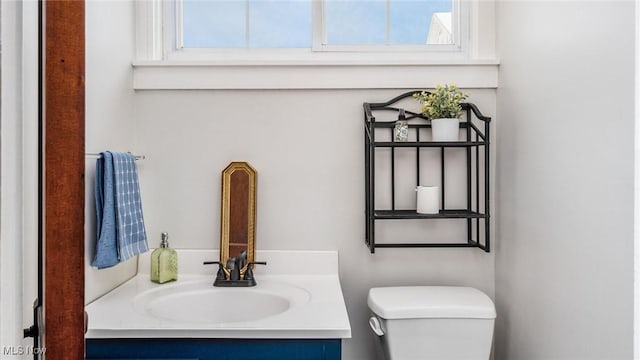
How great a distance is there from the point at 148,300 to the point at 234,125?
2.19 feet

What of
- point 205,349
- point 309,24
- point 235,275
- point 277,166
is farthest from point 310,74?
point 205,349

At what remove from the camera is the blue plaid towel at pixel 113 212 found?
1341 mm

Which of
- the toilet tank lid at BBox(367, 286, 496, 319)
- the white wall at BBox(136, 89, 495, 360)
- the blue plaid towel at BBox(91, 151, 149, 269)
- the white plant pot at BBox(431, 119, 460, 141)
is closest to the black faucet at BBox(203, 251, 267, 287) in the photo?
the white wall at BBox(136, 89, 495, 360)

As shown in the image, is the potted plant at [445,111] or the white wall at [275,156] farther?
the white wall at [275,156]

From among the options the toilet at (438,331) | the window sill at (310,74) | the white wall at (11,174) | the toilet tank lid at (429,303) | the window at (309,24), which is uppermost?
the window at (309,24)

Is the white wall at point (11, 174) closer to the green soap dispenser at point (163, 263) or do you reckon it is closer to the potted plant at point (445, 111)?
the green soap dispenser at point (163, 263)

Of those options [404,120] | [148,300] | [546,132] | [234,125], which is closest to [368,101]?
[404,120]

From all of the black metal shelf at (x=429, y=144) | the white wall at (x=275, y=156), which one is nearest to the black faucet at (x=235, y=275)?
the white wall at (x=275, y=156)

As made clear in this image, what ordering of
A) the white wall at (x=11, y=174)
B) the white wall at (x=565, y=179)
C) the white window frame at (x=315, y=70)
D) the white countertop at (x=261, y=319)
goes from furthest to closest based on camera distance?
the white window frame at (x=315, y=70) → the white countertop at (x=261, y=319) → the white wall at (x=565, y=179) → the white wall at (x=11, y=174)

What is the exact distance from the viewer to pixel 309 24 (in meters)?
1.80

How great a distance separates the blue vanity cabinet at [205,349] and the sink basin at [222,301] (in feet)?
0.89

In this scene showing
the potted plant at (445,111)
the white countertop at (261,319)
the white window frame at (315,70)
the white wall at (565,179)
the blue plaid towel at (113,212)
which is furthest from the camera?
the white window frame at (315,70)

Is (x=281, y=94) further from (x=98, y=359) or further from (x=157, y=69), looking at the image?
(x=98, y=359)

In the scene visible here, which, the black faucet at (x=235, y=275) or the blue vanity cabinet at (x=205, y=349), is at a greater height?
the black faucet at (x=235, y=275)
